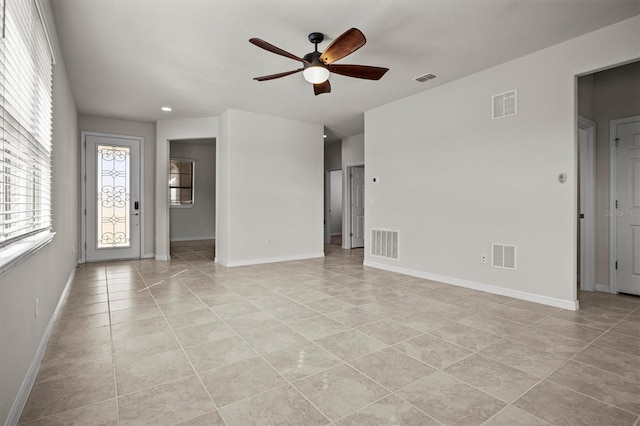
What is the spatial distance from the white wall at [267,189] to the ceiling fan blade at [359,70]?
3.10 meters

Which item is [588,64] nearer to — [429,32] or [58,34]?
[429,32]

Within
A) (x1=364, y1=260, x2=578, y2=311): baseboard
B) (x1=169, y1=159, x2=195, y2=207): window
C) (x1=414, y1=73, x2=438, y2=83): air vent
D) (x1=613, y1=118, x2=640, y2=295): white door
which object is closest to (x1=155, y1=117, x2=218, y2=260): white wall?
(x1=169, y1=159, x2=195, y2=207): window

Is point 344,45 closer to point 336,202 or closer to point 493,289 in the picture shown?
point 493,289

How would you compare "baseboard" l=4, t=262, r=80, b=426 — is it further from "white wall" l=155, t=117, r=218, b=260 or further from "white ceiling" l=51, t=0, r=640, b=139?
"white wall" l=155, t=117, r=218, b=260

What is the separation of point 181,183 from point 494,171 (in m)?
8.04

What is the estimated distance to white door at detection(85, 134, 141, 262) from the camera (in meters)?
6.32

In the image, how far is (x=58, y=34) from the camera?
3.30 meters

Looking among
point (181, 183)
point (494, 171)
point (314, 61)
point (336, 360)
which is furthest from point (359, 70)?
point (181, 183)

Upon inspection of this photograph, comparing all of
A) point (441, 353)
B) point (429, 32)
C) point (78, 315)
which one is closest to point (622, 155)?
point (429, 32)

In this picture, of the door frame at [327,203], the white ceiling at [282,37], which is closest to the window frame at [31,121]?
the white ceiling at [282,37]

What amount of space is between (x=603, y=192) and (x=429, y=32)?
124 inches

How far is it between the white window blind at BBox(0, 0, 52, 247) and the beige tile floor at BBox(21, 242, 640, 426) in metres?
1.02

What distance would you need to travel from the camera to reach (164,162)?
6.70 metres

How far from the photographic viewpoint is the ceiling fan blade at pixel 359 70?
322 centimetres
